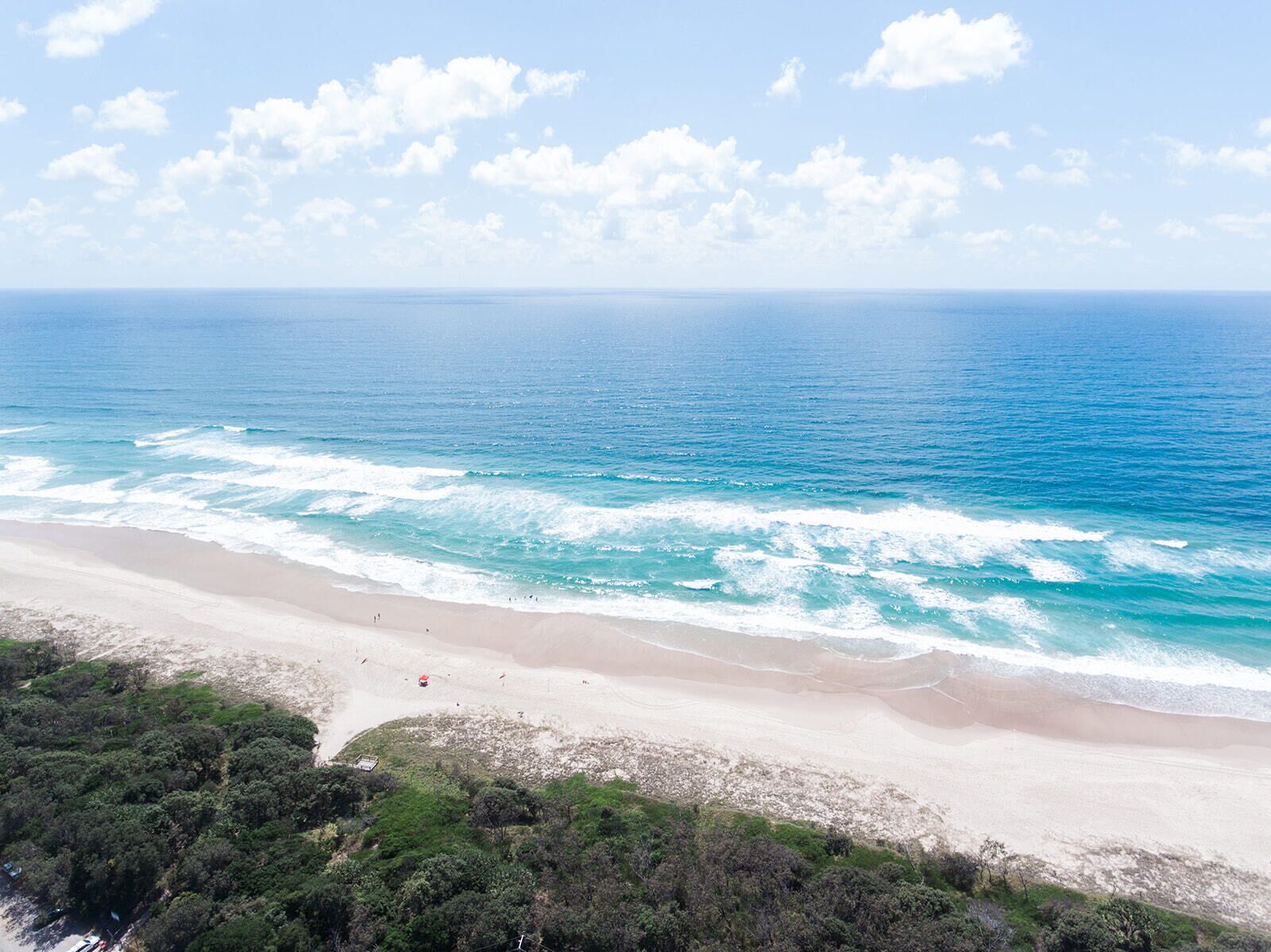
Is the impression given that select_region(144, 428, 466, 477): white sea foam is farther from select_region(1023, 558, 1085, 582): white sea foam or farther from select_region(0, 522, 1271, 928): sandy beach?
select_region(1023, 558, 1085, 582): white sea foam

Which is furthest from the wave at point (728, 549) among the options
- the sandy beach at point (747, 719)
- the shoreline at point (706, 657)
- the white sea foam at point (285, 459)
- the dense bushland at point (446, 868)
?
the dense bushland at point (446, 868)

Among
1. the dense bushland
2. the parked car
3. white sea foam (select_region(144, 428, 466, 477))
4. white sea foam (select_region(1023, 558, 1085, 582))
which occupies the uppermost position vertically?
white sea foam (select_region(144, 428, 466, 477))

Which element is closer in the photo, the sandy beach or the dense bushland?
the dense bushland

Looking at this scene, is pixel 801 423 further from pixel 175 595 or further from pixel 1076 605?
pixel 175 595

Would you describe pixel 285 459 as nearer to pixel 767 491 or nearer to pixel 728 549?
pixel 728 549

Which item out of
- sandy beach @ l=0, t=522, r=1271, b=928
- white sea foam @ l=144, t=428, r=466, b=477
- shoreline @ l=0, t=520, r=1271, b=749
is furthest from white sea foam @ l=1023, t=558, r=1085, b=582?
white sea foam @ l=144, t=428, r=466, b=477
